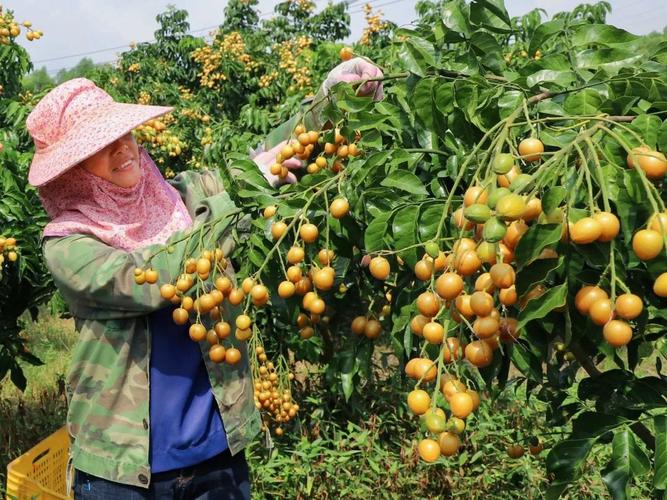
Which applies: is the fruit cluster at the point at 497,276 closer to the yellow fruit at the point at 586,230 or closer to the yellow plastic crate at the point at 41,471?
the yellow fruit at the point at 586,230

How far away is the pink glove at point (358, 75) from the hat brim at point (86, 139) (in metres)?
0.54

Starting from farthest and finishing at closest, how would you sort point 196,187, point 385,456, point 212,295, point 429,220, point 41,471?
point 385,456 < point 41,471 < point 196,187 < point 212,295 < point 429,220

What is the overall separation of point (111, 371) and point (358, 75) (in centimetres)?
98

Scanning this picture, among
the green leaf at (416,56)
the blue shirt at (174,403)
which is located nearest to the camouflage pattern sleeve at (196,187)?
the blue shirt at (174,403)

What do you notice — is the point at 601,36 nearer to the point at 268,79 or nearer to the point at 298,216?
the point at 298,216

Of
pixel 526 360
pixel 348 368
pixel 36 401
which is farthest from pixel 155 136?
pixel 526 360

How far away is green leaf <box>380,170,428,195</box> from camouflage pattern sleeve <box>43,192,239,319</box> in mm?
525

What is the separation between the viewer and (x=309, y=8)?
360 inches

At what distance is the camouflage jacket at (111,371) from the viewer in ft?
5.47

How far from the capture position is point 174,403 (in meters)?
1.83

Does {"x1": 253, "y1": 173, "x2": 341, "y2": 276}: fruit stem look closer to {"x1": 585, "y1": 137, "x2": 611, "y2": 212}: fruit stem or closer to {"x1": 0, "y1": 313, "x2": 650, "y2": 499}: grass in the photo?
{"x1": 585, "y1": 137, "x2": 611, "y2": 212}: fruit stem

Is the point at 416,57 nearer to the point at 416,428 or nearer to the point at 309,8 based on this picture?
the point at 416,428

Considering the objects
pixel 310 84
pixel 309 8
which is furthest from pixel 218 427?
pixel 309 8

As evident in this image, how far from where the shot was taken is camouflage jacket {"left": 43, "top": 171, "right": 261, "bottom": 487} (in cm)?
167
